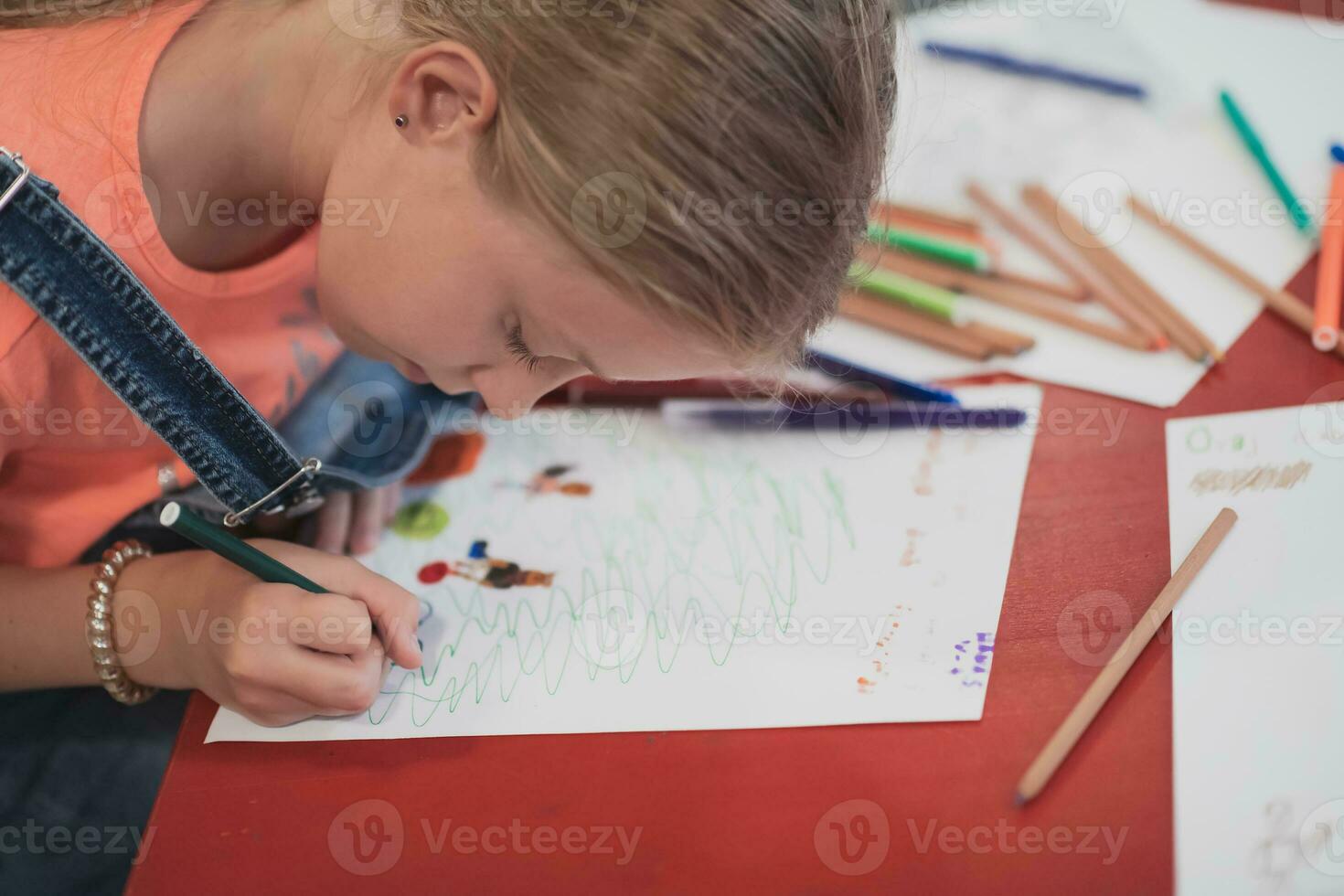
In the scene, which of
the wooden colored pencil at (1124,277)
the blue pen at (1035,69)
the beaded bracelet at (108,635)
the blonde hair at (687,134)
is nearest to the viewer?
the blonde hair at (687,134)

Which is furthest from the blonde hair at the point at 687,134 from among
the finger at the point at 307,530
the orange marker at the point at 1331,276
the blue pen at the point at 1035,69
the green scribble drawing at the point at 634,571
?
the blue pen at the point at 1035,69

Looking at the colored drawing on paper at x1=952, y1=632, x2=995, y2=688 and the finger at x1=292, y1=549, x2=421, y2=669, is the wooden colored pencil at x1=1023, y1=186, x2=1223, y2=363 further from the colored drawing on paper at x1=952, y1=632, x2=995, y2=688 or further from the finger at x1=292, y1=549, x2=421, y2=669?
the finger at x1=292, y1=549, x2=421, y2=669

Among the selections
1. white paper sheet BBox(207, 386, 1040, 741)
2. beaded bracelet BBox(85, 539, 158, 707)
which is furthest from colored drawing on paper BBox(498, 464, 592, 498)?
beaded bracelet BBox(85, 539, 158, 707)

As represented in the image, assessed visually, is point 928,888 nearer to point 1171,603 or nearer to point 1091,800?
point 1091,800

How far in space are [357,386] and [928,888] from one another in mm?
465

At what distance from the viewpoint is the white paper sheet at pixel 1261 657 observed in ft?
1.40

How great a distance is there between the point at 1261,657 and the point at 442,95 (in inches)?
17.7

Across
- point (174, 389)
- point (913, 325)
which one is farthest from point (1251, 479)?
point (174, 389)

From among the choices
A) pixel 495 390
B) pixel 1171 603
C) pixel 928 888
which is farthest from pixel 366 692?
pixel 1171 603

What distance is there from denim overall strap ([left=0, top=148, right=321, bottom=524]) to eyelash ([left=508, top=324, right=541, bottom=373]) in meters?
0.15

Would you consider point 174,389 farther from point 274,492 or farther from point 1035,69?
point 1035,69

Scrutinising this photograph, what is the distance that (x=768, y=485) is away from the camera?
2.00 feet

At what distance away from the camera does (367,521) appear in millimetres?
608

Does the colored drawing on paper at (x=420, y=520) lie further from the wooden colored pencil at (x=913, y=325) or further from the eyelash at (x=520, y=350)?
the wooden colored pencil at (x=913, y=325)
